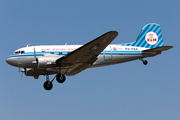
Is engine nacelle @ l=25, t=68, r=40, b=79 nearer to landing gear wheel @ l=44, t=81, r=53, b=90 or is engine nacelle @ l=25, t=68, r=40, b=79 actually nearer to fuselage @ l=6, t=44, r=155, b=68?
landing gear wheel @ l=44, t=81, r=53, b=90

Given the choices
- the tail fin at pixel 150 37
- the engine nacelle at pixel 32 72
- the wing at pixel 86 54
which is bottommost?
the engine nacelle at pixel 32 72

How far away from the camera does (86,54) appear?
23.3 metres

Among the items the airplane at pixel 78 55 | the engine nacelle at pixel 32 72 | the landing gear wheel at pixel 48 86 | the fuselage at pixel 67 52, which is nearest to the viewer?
the airplane at pixel 78 55

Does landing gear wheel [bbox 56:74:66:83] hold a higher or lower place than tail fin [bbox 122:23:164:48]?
lower

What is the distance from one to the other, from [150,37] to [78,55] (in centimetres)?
945

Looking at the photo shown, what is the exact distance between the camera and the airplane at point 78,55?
2267 cm

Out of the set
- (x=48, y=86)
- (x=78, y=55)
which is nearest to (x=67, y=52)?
(x=78, y=55)

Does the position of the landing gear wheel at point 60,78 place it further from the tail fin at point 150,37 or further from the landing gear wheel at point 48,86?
the tail fin at point 150,37

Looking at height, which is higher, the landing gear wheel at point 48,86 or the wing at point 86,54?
the wing at point 86,54

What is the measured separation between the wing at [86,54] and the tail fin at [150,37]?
602cm

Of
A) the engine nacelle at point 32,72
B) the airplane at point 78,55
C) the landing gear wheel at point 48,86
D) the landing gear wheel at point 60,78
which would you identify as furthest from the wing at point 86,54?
the engine nacelle at point 32,72

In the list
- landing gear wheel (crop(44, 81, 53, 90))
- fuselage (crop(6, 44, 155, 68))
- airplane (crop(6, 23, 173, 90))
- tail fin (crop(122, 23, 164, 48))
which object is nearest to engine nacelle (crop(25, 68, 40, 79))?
airplane (crop(6, 23, 173, 90))

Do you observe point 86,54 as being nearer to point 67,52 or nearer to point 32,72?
point 67,52

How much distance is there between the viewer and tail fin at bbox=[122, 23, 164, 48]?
28219 millimetres
